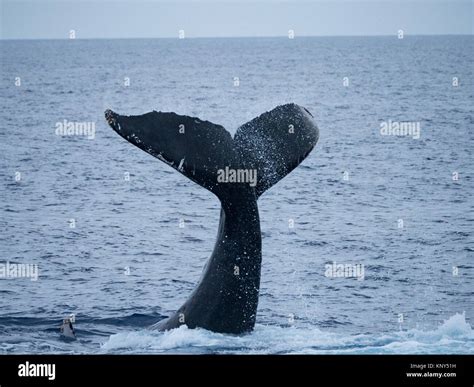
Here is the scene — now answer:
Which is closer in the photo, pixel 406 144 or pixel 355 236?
pixel 355 236

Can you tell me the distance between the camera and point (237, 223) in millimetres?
11562

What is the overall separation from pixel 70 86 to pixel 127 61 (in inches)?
1684

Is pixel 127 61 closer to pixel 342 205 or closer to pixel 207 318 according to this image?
pixel 342 205

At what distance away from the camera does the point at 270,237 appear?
2467 cm
